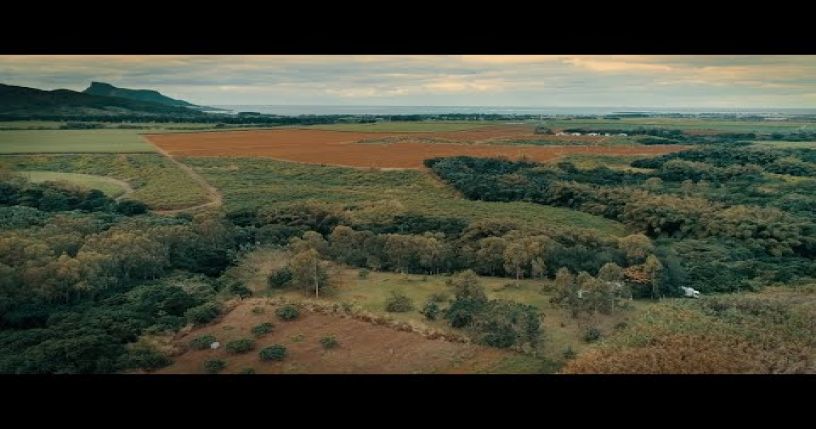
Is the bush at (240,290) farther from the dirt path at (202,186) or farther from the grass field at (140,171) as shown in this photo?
the grass field at (140,171)

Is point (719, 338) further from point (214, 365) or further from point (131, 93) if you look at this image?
point (131, 93)

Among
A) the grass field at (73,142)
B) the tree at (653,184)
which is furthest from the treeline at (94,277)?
the tree at (653,184)

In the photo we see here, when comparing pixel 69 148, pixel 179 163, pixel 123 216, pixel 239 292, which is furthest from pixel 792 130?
pixel 69 148

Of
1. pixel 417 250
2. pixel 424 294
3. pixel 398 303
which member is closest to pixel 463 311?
pixel 424 294

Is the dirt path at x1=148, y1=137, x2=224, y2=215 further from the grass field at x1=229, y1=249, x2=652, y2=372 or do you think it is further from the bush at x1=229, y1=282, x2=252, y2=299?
the bush at x1=229, y1=282, x2=252, y2=299

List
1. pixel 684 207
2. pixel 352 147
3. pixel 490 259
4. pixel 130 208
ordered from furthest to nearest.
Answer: pixel 352 147
pixel 684 207
pixel 130 208
pixel 490 259
